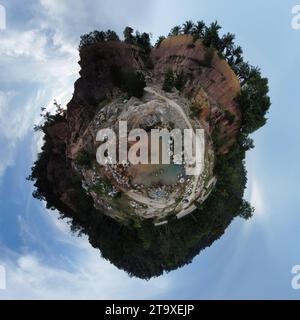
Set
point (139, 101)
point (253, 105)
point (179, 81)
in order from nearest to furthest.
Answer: point (139, 101) → point (179, 81) → point (253, 105)

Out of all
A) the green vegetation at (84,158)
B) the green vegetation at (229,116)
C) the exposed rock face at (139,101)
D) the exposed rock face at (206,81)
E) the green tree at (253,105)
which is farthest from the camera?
the green tree at (253,105)

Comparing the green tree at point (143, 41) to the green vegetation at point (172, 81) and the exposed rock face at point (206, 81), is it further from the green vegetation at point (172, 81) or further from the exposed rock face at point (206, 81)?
the green vegetation at point (172, 81)

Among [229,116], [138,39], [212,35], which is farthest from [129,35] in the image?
[229,116]

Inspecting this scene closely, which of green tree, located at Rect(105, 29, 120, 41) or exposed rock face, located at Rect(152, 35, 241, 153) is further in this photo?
green tree, located at Rect(105, 29, 120, 41)

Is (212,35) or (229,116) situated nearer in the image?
(229,116)

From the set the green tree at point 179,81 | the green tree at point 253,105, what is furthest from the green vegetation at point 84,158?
the green tree at point 253,105

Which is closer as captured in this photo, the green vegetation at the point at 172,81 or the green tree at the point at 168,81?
the green tree at the point at 168,81

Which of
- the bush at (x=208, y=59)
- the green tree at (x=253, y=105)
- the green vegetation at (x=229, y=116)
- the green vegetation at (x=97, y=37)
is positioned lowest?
the green vegetation at (x=229, y=116)

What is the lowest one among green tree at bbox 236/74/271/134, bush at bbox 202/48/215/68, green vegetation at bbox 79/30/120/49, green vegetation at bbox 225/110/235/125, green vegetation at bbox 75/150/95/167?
green vegetation at bbox 75/150/95/167

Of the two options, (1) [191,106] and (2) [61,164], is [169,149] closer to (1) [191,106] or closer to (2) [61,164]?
(1) [191,106]

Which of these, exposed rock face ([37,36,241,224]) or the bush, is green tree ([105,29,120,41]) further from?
the bush

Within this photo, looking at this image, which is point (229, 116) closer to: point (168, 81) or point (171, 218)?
point (168, 81)

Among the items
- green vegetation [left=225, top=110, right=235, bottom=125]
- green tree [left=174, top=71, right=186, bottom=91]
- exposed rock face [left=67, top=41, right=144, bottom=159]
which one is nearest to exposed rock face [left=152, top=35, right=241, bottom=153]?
green vegetation [left=225, top=110, right=235, bottom=125]
